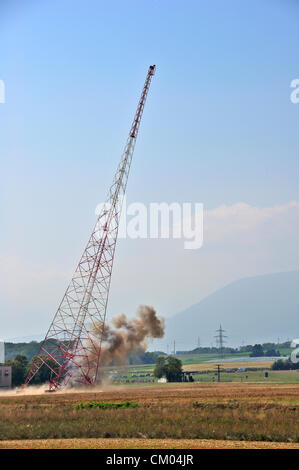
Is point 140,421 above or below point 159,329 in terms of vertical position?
below

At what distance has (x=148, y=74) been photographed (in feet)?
347

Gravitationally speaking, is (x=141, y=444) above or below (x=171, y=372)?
above

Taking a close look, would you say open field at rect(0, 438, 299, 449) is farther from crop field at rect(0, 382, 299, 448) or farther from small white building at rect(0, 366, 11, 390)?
small white building at rect(0, 366, 11, 390)

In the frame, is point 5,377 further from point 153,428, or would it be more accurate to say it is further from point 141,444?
point 141,444

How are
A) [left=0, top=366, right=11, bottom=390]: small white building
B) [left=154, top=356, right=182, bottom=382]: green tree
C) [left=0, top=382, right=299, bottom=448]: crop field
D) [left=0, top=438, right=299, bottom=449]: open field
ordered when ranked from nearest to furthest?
[left=0, top=438, right=299, bottom=449]: open field → [left=0, top=382, right=299, bottom=448]: crop field → [left=0, top=366, right=11, bottom=390]: small white building → [left=154, top=356, right=182, bottom=382]: green tree

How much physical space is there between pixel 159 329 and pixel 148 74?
152 ft

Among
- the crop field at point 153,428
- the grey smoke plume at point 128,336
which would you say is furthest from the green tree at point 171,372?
the crop field at point 153,428

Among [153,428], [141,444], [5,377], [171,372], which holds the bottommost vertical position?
[171,372]

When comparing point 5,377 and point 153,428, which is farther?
point 5,377

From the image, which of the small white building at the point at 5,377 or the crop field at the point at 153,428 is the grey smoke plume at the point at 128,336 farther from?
the crop field at the point at 153,428

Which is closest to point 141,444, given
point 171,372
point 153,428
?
point 153,428

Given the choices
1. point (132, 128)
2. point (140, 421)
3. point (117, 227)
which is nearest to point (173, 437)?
point (140, 421)

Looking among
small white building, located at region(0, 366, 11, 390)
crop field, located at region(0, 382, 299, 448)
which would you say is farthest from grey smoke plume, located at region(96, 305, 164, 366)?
crop field, located at region(0, 382, 299, 448)
